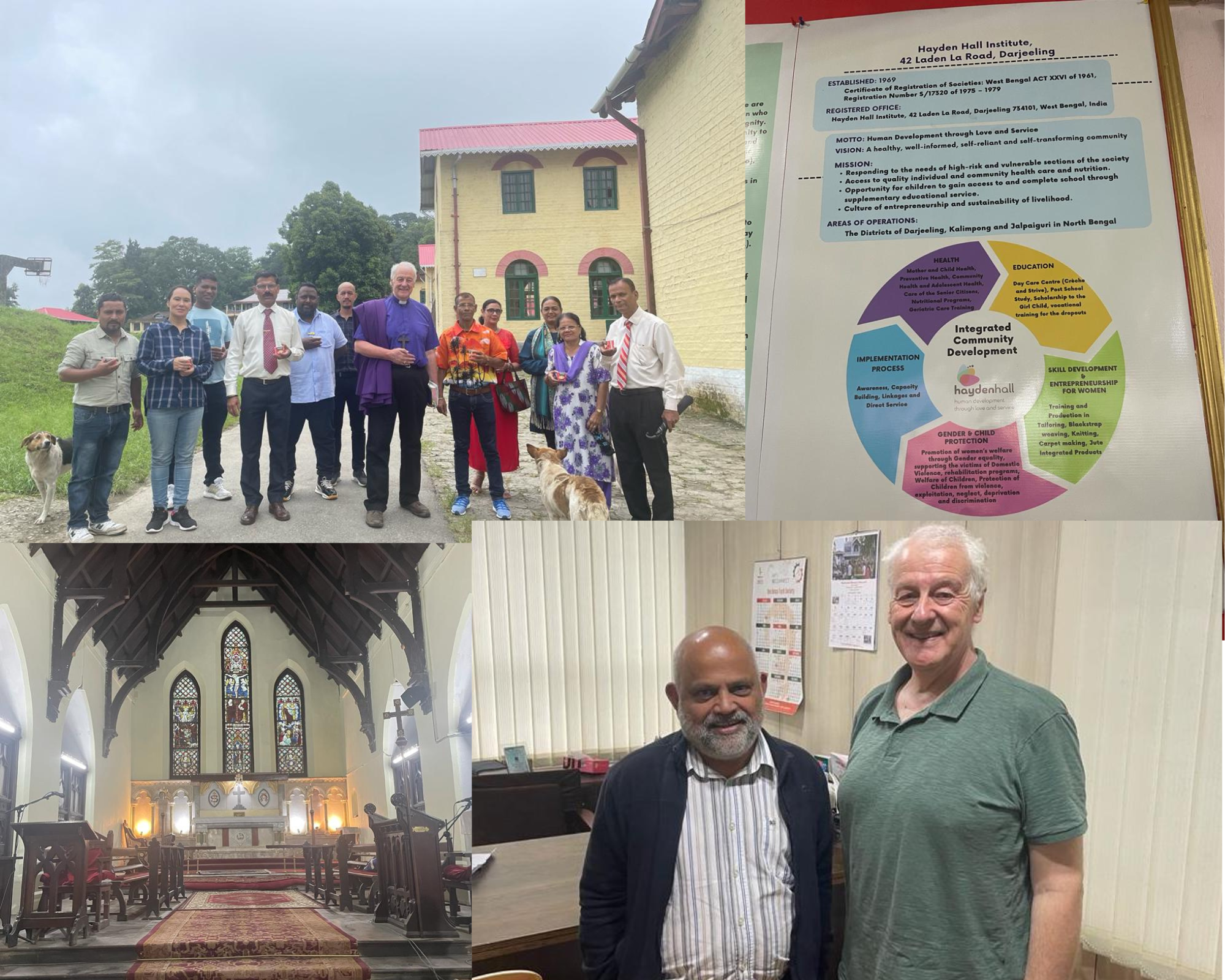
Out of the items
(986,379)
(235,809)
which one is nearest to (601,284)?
(986,379)

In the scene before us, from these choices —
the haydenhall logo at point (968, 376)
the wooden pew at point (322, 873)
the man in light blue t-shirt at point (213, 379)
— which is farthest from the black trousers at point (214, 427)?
the haydenhall logo at point (968, 376)

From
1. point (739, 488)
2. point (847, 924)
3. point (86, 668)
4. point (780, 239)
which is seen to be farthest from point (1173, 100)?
point (86, 668)

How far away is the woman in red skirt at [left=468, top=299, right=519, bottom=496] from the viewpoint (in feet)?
9.25

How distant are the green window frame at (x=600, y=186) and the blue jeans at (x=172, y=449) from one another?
130 cm

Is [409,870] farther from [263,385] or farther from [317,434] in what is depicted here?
[263,385]

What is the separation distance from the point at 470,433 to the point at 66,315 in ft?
3.84

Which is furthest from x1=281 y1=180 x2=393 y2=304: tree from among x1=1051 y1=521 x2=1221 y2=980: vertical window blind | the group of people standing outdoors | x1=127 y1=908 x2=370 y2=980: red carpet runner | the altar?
x1=1051 y1=521 x2=1221 y2=980: vertical window blind

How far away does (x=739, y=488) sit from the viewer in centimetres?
280

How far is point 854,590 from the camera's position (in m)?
2.79

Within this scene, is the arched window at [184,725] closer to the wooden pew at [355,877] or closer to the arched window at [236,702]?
the arched window at [236,702]

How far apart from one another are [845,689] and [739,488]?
0.65 metres

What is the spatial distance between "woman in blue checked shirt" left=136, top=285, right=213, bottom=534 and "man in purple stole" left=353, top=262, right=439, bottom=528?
46cm

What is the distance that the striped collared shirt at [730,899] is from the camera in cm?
229

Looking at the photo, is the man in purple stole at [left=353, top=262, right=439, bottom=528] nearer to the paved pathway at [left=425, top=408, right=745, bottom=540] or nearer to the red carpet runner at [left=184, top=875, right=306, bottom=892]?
the paved pathway at [left=425, top=408, right=745, bottom=540]
